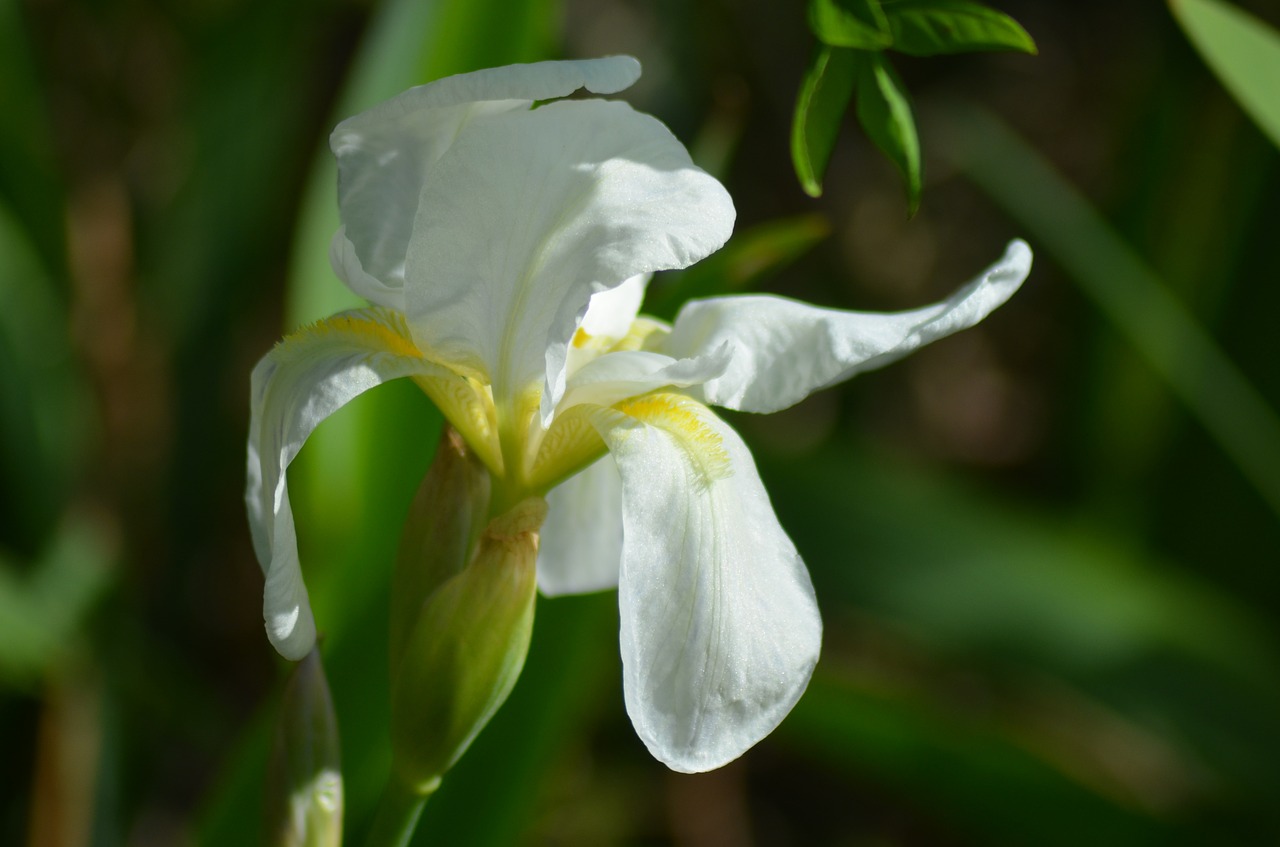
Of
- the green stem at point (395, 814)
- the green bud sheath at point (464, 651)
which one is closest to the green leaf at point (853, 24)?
the green bud sheath at point (464, 651)

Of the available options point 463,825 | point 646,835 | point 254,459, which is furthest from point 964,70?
point 254,459

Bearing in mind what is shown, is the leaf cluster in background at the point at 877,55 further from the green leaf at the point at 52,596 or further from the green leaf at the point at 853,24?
the green leaf at the point at 52,596

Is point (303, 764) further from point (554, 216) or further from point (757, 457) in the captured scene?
point (757, 457)

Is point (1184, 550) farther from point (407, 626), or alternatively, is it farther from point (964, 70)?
point (407, 626)

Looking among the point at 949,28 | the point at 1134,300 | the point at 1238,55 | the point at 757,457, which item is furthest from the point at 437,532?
the point at 1134,300

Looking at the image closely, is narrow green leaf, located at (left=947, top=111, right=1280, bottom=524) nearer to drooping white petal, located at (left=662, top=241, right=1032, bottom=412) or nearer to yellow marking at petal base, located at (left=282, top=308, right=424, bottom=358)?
drooping white petal, located at (left=662, top=241, right=1032, bottom=412)

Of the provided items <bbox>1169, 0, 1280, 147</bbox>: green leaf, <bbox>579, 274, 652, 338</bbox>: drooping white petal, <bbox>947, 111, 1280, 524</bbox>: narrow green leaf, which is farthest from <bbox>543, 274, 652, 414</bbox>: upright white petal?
<bbox>947, 111, 1280, 524</bbox>: narrow green leaf

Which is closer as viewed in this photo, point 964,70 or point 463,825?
point 463,825
